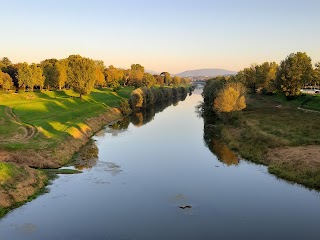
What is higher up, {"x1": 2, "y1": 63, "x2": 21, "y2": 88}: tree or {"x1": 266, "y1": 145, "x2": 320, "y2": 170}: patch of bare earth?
{"x1": 2, "y1": 63, "x2": 21, "y2": 88}: tree

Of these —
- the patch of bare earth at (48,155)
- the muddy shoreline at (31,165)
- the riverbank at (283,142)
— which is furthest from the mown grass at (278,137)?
the muddy shoreline at (31,165)

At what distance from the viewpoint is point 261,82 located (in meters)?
155

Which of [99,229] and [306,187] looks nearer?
[99,229]

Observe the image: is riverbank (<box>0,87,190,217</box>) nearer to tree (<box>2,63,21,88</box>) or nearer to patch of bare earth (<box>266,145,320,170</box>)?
patch of bare earth (<box>266,145,320,170</box>)

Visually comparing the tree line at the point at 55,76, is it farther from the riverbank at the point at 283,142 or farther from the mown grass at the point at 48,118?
the riverbank at the point at 283,142

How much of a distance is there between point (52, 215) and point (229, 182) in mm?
22135

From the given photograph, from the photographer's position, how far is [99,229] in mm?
29297

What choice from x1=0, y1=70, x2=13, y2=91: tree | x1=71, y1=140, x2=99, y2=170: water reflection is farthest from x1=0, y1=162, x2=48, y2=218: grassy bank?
x1=0, y1=70, x2=13, y2=91: tree

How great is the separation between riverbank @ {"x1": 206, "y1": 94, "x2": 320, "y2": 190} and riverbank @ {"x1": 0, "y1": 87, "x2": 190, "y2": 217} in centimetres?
2962

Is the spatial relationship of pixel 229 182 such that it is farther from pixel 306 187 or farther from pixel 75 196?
pixel 75 196

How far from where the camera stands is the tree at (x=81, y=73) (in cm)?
10250

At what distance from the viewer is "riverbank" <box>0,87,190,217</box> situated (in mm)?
37031

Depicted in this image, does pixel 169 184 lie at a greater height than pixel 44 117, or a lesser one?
lesser

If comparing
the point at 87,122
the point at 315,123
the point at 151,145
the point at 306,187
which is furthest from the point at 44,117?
the point at 315,123
